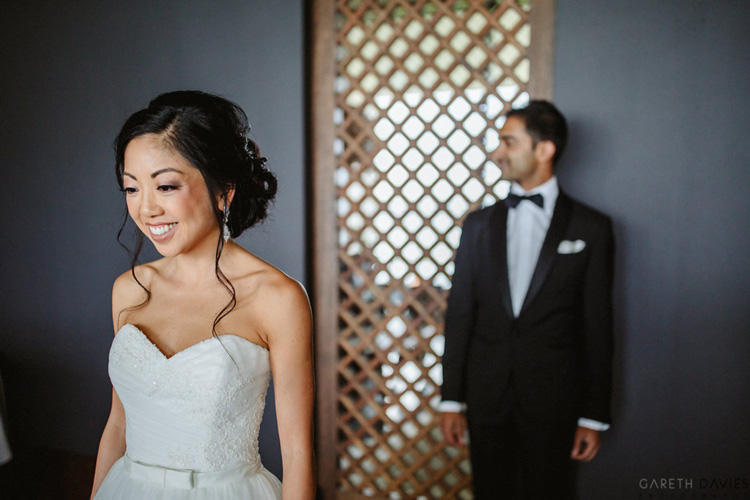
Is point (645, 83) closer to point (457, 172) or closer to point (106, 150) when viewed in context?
point (457, 172)

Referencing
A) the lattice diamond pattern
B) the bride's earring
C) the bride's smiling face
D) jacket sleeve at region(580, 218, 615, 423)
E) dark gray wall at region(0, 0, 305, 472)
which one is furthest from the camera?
dark gray wall at region(0, 0, 305, 472)

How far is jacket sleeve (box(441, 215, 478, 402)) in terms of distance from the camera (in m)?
1.77

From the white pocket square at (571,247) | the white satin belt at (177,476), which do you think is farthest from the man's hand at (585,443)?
the white satin belt at (177,476)

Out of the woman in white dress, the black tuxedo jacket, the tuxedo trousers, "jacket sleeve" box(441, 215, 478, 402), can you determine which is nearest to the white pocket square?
the black tuxedo jacket

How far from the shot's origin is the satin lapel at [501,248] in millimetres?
1705

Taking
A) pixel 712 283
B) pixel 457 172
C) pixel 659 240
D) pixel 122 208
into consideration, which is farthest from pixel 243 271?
pixel 122 208

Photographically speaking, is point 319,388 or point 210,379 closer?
point 210,379

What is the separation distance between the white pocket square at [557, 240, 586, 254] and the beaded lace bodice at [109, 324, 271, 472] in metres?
1.05

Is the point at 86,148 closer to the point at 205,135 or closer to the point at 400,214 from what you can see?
the point at 400,214

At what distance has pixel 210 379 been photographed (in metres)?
0.97

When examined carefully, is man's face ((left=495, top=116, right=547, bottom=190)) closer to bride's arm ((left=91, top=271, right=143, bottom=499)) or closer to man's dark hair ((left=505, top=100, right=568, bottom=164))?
man's dark hair ((left=505, top=100, right=568, bottom=164))

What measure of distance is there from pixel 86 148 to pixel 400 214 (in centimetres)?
161

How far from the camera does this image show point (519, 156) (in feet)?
5.82

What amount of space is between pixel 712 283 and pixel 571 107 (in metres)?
0.81
